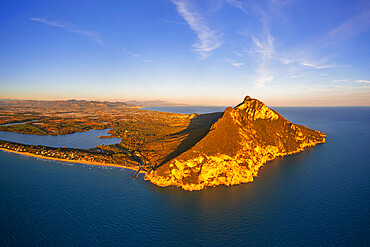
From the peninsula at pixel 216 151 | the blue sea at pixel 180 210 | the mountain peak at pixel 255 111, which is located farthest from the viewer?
the mountain peak at pixel 255 111

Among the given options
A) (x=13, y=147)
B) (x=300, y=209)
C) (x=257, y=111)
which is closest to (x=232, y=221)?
(x=300, y=209)

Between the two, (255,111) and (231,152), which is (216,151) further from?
(255,111)

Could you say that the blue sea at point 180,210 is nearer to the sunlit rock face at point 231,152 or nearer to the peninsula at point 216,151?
the sunlit rock face at point 231,152

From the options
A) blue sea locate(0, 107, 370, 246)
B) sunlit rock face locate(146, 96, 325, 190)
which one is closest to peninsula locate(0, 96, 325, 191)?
sunlit rock face locate(146, 96, 325, 190)

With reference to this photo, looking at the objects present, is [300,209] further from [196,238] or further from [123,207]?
[123,207]

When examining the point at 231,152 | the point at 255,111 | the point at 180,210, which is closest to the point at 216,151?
the point at 231,152

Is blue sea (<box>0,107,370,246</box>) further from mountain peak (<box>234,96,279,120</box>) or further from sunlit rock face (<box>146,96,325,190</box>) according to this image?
mountain peak (<box>234,96,279,120</box>)

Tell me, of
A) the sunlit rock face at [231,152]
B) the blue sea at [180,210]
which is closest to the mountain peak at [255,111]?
the sunlit rock face at [231,152]
